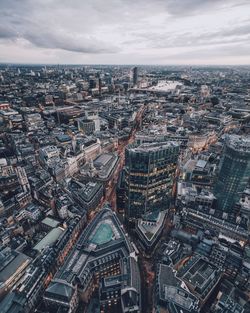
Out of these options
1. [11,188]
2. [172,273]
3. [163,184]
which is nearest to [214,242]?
[172,273]

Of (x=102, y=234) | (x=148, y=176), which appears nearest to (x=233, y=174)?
(x=148, y=176)

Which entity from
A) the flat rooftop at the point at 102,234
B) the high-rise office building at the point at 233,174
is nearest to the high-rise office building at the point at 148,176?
the flat rooftop at the point at 102,234

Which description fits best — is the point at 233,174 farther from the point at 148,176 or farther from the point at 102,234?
the point at 102,234

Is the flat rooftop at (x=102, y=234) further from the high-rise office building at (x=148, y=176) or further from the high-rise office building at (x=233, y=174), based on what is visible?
the high-rise office building at (x=233, y=174)

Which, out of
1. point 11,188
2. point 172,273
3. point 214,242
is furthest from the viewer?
point 11,188

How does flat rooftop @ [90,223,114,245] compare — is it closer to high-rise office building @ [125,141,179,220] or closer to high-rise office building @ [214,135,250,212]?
high-rise office building @ [125,141,179,220]

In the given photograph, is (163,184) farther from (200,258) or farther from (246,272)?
(246,272)
